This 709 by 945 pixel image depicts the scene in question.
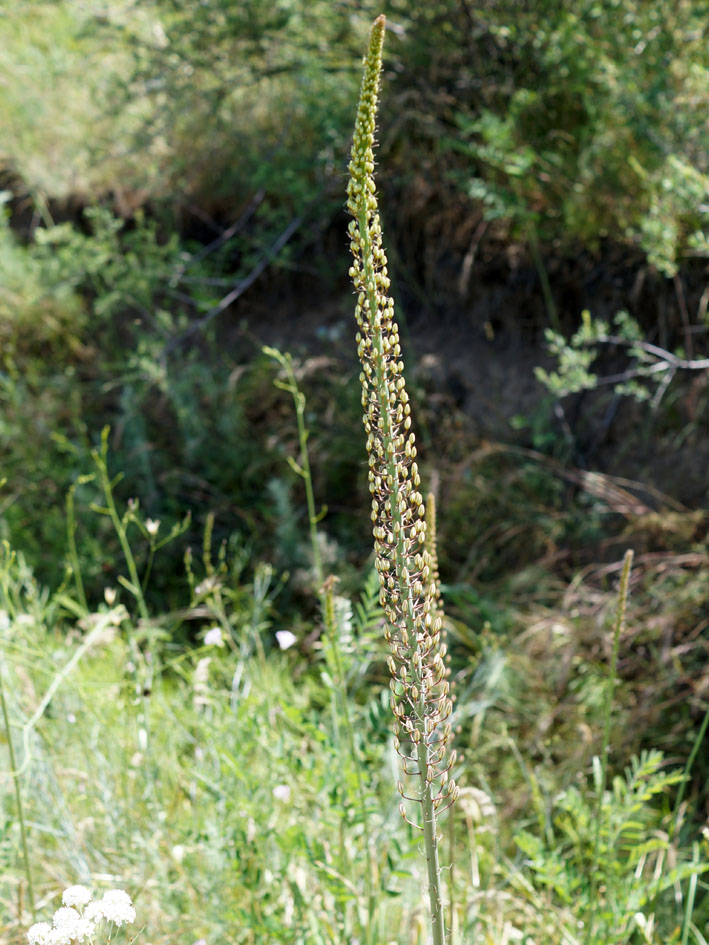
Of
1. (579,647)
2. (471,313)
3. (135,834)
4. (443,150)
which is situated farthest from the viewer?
(471,313)

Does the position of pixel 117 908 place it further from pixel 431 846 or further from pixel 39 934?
pixel 431 846

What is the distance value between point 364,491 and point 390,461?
3.01 meters

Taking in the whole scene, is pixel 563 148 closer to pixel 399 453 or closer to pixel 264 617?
pixel 264 617

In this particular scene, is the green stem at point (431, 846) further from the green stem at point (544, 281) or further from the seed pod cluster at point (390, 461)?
the green stem at point (544, 281)

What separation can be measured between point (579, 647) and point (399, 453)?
2.20 m

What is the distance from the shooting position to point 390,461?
109 cm

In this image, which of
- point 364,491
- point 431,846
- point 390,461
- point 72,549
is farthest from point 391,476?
point 364,491

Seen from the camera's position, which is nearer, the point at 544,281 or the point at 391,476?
the point at 391,476

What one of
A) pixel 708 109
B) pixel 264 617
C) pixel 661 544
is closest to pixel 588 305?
pixel 708 109

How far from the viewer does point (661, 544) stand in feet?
10.7

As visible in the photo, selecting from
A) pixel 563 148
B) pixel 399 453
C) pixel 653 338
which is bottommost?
pixel 653 338

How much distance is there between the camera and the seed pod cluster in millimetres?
1027

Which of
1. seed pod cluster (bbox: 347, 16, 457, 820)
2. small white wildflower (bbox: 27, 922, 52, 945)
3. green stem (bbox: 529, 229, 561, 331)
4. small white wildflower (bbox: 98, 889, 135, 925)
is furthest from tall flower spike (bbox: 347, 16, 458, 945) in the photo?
green stem (bbox: 529, 229, 561, 331)

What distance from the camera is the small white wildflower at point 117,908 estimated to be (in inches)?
51.0
